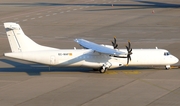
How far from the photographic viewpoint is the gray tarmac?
1531 inches

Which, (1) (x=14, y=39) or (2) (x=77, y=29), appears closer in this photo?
(1) (x=14, y=39)

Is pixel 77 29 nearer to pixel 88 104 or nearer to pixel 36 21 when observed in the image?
pixel 36 21

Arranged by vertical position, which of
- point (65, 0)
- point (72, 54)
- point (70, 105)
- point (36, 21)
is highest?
point (65, 0)

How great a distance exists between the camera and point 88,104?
36938 millimetres

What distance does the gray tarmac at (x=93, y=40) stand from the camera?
128 feet

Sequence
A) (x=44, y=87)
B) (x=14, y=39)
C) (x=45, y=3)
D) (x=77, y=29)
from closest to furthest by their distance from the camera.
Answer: (x=44, y=87) < (x=14, y=39) < (x=77, y=29) < (x=45, y=3)

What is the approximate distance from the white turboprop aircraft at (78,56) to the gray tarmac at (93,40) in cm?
110

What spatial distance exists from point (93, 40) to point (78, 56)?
19.7 metres

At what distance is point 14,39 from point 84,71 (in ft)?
25.7

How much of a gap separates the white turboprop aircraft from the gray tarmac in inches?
43.3

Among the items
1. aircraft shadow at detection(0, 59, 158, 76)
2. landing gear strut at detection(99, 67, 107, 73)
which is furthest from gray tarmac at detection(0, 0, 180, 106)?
landing gear strut at detection(99, 67, 107, 73)

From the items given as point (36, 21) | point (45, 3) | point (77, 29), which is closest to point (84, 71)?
point (77, 29)

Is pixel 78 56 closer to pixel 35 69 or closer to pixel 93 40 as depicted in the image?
pixel 35 69

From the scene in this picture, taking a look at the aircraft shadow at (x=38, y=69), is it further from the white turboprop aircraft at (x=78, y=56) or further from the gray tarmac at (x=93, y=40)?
the white turboprop aircraft at (x=78, y=56)
